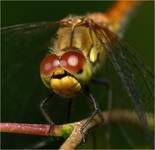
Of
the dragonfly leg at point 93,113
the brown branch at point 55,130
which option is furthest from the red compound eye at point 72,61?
the brown branch at point 55,130

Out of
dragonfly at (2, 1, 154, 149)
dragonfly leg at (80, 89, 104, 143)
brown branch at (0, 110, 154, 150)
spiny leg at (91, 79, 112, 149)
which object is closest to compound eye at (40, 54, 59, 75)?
dragonfly at (2, 1, 154, 149)

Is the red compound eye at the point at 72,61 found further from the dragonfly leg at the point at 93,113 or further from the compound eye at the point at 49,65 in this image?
the dragonfly leg at the point at 93,113

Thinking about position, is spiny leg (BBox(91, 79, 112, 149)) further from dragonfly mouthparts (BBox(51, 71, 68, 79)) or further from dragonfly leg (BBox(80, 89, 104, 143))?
dragonfly mouthparts (BBox(51, 71, 68, 79))

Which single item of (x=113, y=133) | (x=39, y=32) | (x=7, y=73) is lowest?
(x=113, y=133)

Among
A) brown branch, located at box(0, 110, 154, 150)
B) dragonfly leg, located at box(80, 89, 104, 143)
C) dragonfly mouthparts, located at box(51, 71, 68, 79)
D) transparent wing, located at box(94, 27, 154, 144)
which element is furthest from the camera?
transparent wing, located at box(94, 27, 154, 144)

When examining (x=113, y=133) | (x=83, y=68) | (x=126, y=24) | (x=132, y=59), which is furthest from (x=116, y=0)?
(x=83, y=68)

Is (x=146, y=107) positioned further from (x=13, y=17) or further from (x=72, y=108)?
(x=13, y=17)

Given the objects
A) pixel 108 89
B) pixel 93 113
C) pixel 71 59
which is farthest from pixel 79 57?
pixel 108 89

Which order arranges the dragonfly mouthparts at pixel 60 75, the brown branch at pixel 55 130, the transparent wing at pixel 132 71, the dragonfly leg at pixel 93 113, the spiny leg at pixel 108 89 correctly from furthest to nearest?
the spiny leg at pixel 108 89
the transparent wing at pixel 132 71
the dragonfly mouthparts at pixel 60 75
the dragonfly leg at pixel 93 113
the brown branch at pixel 55 130
